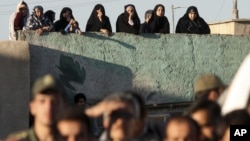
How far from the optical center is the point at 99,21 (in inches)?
826

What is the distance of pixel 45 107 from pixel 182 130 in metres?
0.76

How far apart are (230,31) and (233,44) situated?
567 centimetres

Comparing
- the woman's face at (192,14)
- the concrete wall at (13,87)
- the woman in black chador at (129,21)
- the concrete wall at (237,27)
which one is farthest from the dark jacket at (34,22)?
the concrete wall at (237,27)

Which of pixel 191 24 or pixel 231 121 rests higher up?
pixel 191 24

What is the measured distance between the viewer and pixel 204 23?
22.2 m

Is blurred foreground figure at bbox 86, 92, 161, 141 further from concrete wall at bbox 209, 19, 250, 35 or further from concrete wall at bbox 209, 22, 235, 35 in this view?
concrete wall at bbox 209, 22, 235, 35

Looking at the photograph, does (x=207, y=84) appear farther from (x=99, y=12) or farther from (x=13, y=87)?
(x=99, y=12)

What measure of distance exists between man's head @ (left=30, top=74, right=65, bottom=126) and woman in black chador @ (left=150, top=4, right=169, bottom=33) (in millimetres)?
14782

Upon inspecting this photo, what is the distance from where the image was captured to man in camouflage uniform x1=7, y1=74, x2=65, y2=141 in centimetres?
661

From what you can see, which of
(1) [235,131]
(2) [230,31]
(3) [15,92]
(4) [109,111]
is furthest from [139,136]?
(2) [230,31]

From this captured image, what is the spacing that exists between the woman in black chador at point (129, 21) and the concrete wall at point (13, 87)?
6.60ft

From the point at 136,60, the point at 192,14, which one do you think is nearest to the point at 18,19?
→ the point at 136,60

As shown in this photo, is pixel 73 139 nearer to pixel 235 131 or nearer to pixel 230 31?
pixel 235 131

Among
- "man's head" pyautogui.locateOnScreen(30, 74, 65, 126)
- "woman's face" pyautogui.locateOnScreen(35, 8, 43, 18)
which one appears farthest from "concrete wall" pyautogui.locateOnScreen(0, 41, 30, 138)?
"man's head" pyautogui.locateOnScreen(30, 74, 65, 126)
